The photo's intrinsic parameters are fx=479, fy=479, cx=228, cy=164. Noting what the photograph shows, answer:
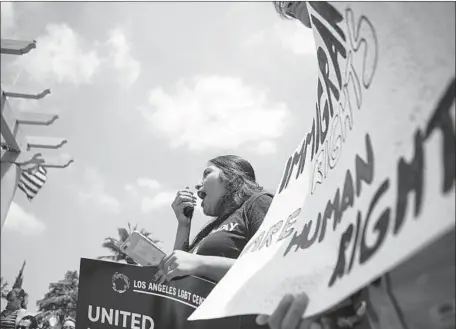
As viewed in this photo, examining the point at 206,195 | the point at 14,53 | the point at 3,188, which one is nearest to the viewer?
the point at 206,195

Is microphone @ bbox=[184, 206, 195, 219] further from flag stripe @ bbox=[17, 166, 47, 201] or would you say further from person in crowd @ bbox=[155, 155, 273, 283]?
flag stripe @ bbox=[17, 166, 47, 201]

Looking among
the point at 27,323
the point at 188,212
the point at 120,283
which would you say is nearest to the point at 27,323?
the point at 27,323

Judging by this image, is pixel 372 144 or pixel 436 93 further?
pixel 372 144

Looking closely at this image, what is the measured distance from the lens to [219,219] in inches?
64.6

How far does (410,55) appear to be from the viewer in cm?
48

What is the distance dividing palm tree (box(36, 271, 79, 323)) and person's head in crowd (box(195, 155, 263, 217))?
29.6m

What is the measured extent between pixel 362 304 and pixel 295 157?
573 mm

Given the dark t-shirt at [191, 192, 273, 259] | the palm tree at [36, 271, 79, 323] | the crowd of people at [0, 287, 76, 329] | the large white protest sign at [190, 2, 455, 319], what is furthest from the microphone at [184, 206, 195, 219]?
the palm tree at [36, 271, 79, 323]

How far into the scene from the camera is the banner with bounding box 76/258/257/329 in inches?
54.9

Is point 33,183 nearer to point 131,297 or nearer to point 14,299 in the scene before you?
point 14,299

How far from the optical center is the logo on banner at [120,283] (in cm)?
150

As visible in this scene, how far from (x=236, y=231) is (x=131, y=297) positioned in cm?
39

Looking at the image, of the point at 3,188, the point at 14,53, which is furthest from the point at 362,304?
the point at 3,188

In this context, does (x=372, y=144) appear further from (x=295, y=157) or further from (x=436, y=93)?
(x=295, y=157)
